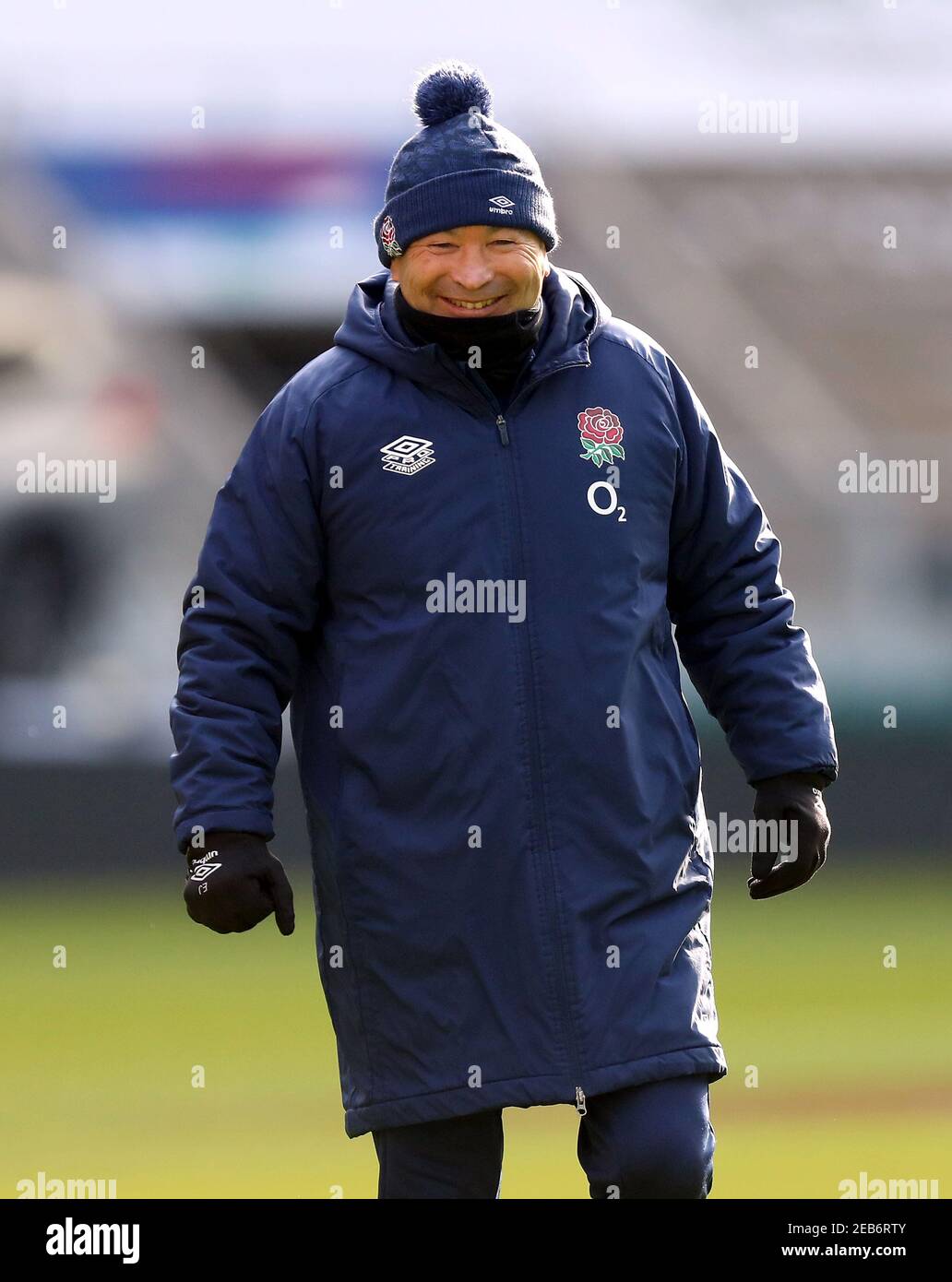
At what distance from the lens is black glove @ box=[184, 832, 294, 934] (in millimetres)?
3137

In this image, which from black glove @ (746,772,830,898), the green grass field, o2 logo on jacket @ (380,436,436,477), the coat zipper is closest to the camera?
the coat zipper

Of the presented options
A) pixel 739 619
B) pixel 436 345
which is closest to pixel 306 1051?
pixel 739 619

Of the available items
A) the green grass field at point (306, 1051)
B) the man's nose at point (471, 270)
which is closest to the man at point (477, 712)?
the man's nose at point (471, 270)

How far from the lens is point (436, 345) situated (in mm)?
3250

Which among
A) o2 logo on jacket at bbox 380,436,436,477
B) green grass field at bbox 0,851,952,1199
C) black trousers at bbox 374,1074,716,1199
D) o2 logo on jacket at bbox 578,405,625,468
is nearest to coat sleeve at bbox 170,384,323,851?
o2 logo on jacket at bbox 380,436,436,477

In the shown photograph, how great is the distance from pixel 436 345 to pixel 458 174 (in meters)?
0.24

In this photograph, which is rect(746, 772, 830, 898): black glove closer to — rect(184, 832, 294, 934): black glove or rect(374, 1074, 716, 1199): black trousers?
rect(374, 1074, 716, 1199): black trousers

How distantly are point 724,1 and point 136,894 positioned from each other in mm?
8040

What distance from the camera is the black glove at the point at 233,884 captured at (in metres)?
3.14

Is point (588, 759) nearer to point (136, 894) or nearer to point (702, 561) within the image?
point (702, 561)

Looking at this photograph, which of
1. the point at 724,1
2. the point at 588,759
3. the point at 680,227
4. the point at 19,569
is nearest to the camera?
the point at 588,759

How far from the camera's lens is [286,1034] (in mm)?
6840

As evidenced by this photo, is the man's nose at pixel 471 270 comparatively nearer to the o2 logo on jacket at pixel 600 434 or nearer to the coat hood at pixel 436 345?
the coat hood at pixel 436 345
